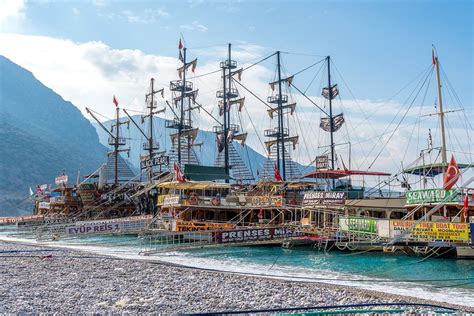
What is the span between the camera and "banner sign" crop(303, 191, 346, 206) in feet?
133

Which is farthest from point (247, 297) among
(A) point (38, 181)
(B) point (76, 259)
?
(A) point (38, 181)

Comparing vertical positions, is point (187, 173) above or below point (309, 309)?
above

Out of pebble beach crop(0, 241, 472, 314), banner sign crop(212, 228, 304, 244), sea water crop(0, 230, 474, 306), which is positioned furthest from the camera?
banner sign crop(212, 228, 304, 244)

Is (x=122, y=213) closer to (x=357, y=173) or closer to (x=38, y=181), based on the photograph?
(x=357, y=173)

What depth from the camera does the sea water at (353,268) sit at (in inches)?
816

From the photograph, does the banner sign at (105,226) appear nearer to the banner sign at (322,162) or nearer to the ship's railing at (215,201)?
the ship's railing at (215,201)

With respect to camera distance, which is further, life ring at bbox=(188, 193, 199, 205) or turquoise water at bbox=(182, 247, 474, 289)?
life ring at bbox=(188, 193, 199, 205)

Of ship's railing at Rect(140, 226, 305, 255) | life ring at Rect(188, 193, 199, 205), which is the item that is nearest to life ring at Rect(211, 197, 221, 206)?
life ring at Rect(188, 193, 199, 205)

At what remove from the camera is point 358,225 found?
34719 millimetres

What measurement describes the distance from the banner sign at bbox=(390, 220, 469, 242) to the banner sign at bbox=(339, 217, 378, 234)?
1752 mm

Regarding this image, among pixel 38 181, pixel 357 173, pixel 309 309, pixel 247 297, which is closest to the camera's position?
pixel 309 309

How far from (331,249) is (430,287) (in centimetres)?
1521

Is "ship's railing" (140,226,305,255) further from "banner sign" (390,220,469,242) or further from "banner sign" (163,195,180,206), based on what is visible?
"banner sign" (390,220,469,242)

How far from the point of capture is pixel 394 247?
3297cm
